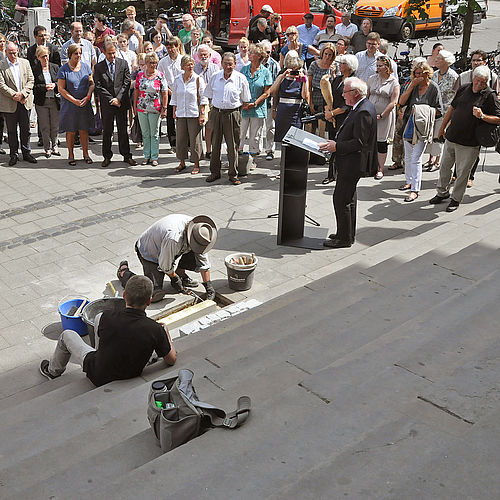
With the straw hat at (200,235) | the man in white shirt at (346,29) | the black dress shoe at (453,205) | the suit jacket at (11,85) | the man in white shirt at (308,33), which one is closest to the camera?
the straw hat at (200,235)

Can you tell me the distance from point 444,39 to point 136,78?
14.9 m

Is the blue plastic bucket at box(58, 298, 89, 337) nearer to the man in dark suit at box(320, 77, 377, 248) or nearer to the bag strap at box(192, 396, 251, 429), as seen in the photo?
the bag strap at box(192, 396, 251, 429)

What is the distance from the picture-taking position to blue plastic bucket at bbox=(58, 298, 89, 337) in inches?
228

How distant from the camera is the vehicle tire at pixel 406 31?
65.5 feet

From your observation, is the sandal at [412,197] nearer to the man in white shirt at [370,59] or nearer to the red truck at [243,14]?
the man in white shirt at [370,59]

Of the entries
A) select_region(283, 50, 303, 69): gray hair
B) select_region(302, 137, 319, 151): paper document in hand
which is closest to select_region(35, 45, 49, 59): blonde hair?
select_region(283, 50, 303, 69): gray hair

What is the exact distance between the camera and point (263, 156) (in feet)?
35.3

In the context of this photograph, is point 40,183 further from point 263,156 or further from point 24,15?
point 24,15

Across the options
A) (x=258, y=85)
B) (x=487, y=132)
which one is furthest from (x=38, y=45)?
(x=487, y=132)

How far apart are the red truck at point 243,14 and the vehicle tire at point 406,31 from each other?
2901mm

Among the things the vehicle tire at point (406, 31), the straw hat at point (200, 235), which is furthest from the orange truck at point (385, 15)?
the straw hat at point (200, 235)

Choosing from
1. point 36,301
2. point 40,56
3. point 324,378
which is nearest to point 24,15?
point 40,56

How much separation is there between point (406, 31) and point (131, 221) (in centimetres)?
1495

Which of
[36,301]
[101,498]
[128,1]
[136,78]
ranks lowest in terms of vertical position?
[36,301]
